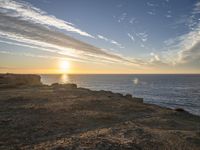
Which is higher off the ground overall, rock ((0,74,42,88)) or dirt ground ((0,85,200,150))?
rock ((0,74,42,88))

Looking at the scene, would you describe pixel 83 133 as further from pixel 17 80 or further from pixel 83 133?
pixel 17 80

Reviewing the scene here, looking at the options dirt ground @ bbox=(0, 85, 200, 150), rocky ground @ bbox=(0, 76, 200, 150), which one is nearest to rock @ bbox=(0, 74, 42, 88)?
rocky ground @ bbox=(0, 76, 200, 150)

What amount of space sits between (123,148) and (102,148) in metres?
1.24

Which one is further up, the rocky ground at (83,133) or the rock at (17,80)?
the rock at (17,80)

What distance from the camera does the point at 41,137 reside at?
45.9 feet

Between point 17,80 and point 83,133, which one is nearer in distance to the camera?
point 83,133

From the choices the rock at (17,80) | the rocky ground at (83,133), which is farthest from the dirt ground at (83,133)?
the rock at (17,80)

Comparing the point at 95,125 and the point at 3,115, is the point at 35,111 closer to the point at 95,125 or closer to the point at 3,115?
the point at 3,115

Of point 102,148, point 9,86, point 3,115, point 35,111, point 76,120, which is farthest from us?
point 9,86

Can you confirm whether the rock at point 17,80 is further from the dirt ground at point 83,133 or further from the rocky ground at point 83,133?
the dirt ground at point 83,133

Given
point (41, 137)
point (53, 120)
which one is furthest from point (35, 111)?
point (41, 137)

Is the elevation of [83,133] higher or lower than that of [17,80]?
lower

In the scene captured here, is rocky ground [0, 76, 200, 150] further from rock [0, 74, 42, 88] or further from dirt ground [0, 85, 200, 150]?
rock [0, 74, 42, 88]

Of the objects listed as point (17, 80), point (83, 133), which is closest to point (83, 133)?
point (83, 133)
